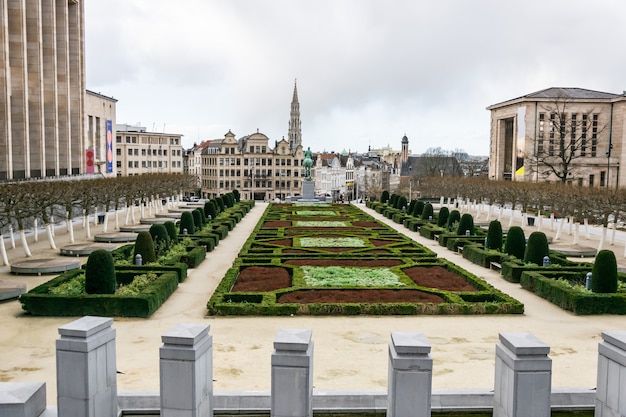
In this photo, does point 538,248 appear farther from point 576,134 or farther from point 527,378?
point 576,134

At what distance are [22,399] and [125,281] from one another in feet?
46.6

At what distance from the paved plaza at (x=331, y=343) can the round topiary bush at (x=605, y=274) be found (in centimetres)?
144

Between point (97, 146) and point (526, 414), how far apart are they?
69268 mm

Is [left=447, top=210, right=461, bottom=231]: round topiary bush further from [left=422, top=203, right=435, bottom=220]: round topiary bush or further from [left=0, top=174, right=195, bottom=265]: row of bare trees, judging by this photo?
[left=0, top=174, right=195, bottom=265]: row of bare trees

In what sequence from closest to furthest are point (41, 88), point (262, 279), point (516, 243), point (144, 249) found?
point (262, 279)
point (144, 249)
point (516, 243)
point (41, 88)

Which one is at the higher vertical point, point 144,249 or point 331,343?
point 144,249

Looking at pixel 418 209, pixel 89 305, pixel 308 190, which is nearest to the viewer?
pixel 89 305

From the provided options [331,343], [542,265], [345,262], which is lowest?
[331,343]

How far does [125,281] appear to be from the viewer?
75.9 ft

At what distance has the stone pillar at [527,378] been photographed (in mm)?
9680

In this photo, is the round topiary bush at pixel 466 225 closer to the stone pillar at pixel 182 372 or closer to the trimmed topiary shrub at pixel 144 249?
the trimmed topiary shrub at pixel 144 249

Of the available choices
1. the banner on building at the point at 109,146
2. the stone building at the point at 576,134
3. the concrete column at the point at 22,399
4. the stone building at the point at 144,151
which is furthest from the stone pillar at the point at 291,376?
the stone building at the point at 144,151

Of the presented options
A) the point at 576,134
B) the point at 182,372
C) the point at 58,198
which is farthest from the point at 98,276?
the point at 576,134

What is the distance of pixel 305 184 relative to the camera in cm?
7444
